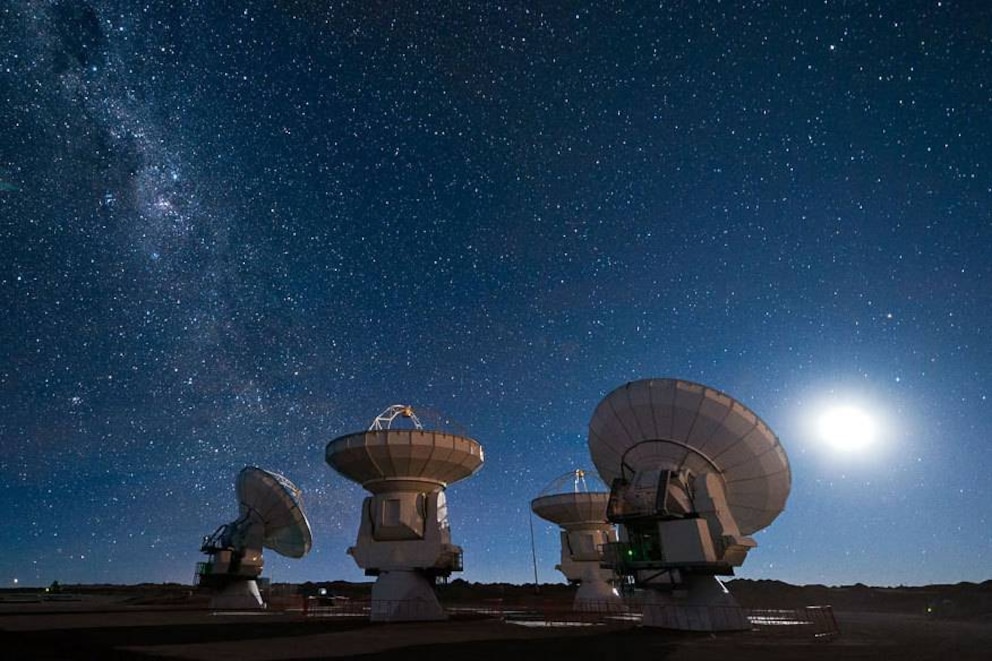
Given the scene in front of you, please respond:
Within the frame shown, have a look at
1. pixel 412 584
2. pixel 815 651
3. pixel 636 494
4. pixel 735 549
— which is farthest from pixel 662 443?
pixel 412 584

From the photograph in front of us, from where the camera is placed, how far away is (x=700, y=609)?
22.1 m

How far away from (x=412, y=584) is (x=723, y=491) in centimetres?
1400

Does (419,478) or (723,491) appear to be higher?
(419,478)

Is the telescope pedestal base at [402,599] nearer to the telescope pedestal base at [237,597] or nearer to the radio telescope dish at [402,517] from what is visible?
the radio telescope dish at [402,517]

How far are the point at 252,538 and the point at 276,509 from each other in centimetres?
225

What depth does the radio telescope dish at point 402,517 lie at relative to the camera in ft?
92.8

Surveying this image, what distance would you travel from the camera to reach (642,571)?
23094 mm

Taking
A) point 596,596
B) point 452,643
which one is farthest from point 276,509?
point 452,643

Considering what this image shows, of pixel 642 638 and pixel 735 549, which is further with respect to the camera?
pixel 735 549

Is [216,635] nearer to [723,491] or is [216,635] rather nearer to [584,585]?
[723,491]

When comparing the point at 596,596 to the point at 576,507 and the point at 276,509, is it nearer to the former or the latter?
the point at 576,507

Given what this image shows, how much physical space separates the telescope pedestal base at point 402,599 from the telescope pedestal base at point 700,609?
10.4 metres

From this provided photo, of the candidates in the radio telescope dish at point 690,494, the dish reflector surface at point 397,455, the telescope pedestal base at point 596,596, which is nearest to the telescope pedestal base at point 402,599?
the dish reflector surface at point 397,455

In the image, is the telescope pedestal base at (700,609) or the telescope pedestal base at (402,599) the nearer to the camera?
the telescope pedestal base at (700,609)
